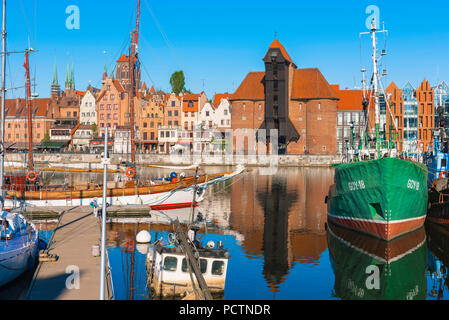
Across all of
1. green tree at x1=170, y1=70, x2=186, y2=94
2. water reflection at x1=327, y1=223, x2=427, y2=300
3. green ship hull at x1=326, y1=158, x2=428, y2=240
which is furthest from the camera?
green tree at x1=170, y1=70, x2=186, y2=94

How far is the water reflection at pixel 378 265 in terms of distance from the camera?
2339cm

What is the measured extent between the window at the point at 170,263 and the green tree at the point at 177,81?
5101 inches

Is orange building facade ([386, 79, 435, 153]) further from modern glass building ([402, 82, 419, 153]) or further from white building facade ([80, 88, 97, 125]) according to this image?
white building facade ([80, 88, 97, 125])

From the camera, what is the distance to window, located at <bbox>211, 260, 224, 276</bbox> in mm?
20156

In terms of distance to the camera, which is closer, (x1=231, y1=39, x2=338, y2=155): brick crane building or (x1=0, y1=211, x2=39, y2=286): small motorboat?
(x1=0, y1=211, x2=39, y2=286): small motorboat

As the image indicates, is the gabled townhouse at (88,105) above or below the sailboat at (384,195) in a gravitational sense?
above

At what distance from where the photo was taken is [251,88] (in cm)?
11694

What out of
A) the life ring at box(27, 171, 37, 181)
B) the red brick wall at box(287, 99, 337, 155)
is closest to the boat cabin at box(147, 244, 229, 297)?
the life ring at box(27, 171, 37, 181)

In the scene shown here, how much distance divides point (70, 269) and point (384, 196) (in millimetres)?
19090

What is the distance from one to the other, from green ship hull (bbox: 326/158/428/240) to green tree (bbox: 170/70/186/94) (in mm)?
116506

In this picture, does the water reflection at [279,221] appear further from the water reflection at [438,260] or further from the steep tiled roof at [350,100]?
the steep tiled roof at [350,100]

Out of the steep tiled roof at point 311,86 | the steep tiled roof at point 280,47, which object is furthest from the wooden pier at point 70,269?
the steep tiled roof at point 280,47

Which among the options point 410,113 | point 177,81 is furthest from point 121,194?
point 177,81
